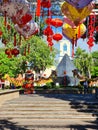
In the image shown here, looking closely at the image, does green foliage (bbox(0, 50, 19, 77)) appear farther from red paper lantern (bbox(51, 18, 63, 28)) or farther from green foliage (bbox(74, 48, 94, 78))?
red paper lantern (bbox(51, 18, 63, 28))

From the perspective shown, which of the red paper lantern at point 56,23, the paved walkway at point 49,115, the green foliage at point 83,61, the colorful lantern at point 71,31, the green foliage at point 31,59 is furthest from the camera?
the green foliage at point 83,61

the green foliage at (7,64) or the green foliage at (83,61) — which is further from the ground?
the green foliage at (83,61)

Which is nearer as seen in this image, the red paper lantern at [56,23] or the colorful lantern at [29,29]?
the red paper lantern at [56,23]

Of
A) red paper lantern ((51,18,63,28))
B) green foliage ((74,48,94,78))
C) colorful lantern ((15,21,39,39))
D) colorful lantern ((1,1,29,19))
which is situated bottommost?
red paper lantern ((51,18,63,28))

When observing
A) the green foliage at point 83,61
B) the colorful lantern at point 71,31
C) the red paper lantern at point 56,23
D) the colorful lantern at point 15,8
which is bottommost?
the colorful lantern at point 71,31

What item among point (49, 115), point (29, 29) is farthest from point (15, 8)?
point (49, 115)

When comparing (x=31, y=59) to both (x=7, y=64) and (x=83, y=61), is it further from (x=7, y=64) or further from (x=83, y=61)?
(x=83, y=61)

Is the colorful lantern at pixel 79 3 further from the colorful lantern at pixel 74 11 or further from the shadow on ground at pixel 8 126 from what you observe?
the shadow on ground at pixel 8 126

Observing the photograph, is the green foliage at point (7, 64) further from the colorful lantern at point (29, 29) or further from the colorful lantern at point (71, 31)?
the colorful lantern at point (71, 31)

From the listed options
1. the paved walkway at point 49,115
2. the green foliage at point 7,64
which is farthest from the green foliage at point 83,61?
the paved walkway at point 49,115

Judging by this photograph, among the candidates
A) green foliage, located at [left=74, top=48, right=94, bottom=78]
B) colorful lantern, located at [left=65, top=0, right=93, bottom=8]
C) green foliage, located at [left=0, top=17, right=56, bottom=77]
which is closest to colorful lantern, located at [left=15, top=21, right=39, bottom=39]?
colorful lantern, located at [left=65, top=0, right=93, bottom=8]

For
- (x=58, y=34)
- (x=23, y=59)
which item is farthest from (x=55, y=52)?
(x=58, y=34)

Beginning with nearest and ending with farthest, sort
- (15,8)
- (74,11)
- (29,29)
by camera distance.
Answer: (74,11) < (15,8) < (29,29)

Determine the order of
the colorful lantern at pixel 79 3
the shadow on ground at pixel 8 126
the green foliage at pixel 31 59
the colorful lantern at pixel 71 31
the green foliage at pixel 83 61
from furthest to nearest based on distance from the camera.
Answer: the green foliage at pixel 83 61, the green foliage at pixel 31 59, the shadow on ground at pixel 8 126, the colorful lantern at pixel 71 31, the colorful lantern at pixel 79 3
